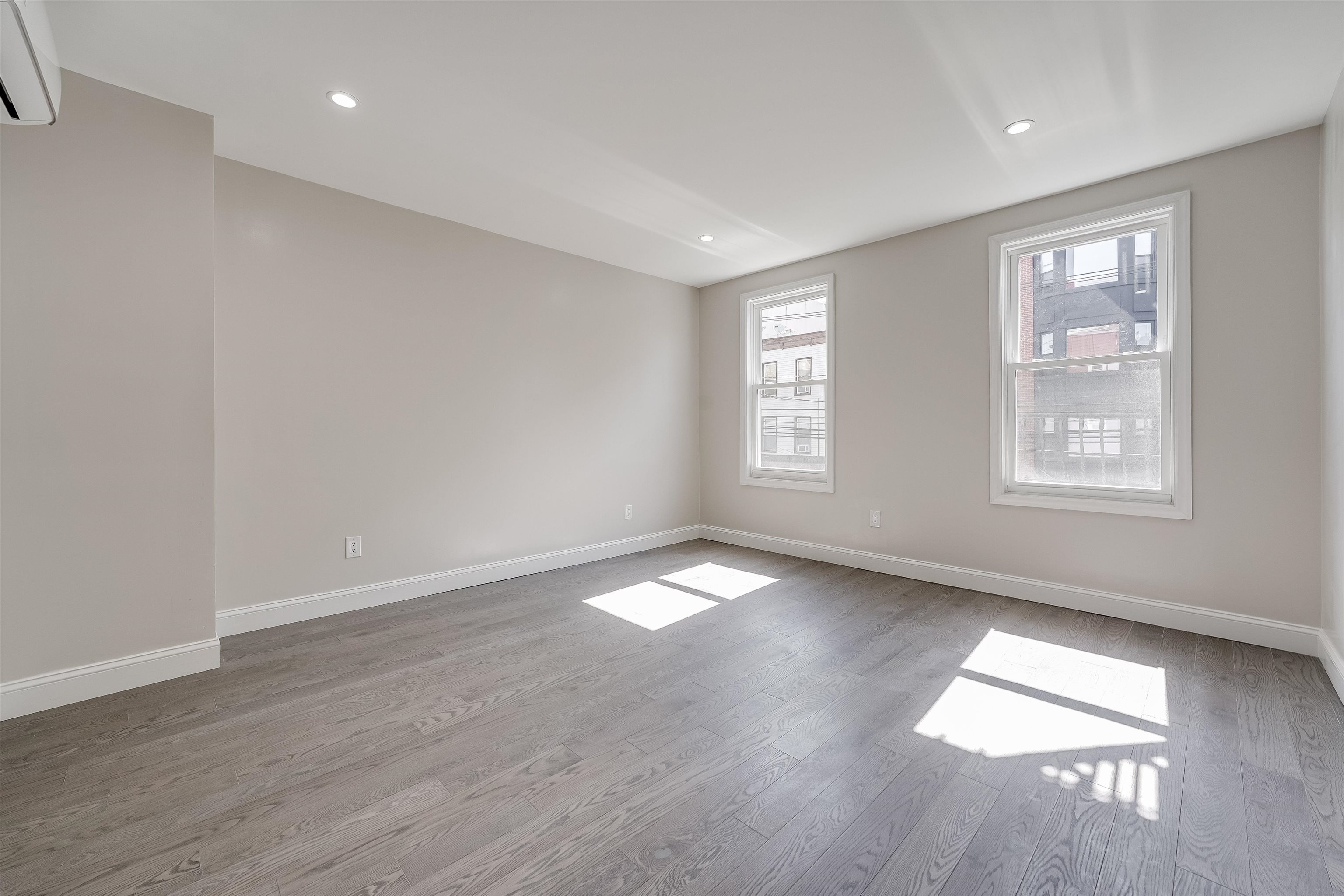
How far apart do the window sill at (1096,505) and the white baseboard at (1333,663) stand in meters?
0.72

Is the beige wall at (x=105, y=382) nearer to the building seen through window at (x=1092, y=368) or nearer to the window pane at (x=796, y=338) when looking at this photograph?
the window pane at (x=796, y=338)

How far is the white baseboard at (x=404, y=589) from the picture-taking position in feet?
9.83

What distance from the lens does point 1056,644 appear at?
2.80 metres

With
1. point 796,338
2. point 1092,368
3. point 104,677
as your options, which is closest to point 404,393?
point 104,677

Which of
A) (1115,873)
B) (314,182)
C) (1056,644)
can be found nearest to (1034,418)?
(1056,644)

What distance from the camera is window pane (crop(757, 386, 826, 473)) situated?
477 cm

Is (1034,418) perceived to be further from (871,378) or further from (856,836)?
(856,836)

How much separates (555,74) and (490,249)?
1.93 meters

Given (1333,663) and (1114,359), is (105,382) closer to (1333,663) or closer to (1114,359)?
(1114,359)

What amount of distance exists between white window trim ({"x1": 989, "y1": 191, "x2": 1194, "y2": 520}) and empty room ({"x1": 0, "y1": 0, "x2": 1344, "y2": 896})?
0.03 m

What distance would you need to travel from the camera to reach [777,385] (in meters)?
5.07

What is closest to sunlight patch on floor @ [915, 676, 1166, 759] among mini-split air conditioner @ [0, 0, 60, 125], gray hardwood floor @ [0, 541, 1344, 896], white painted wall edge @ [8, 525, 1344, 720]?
gray hardwood floor @ [0, 541, 1344, 896]

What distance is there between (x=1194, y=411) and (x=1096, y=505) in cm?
68

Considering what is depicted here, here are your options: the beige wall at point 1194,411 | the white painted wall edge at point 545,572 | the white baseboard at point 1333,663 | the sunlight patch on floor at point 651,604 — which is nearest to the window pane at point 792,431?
the beige wall at point 1194,411
